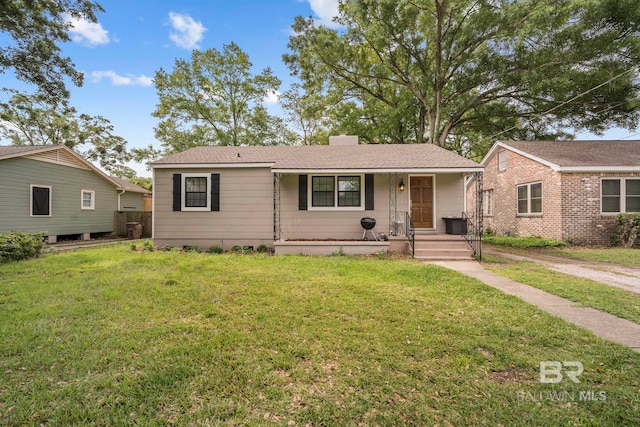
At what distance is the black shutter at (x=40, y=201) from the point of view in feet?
36.8

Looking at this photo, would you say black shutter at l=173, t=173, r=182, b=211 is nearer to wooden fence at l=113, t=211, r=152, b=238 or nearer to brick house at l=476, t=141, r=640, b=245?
wooden fence at l=113, t=211, r=152, b=238

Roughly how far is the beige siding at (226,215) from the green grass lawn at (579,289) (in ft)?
23.0

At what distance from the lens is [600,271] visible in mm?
6641

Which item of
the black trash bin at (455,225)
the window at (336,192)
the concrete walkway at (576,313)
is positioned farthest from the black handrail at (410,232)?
the concrete walkway at (576,313)

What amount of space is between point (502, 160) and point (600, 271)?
900 centimetres

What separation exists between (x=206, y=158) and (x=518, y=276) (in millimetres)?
9902

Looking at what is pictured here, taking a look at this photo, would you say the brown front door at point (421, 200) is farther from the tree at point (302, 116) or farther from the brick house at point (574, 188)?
the tree at point (302, 116)

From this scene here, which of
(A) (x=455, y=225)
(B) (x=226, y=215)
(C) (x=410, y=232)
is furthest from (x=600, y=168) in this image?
(B) (x=226, y=215)

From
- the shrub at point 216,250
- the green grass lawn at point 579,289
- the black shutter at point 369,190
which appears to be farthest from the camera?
the black shutter at point 369,190

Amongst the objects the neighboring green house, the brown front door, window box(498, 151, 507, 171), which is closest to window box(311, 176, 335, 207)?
the brown front door

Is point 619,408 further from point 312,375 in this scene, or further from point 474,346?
point 312,375

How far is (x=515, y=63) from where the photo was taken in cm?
1466

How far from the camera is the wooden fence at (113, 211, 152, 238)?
14.8m

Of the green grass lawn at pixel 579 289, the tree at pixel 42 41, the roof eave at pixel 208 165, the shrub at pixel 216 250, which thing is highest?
the tree at pixel 42 41
